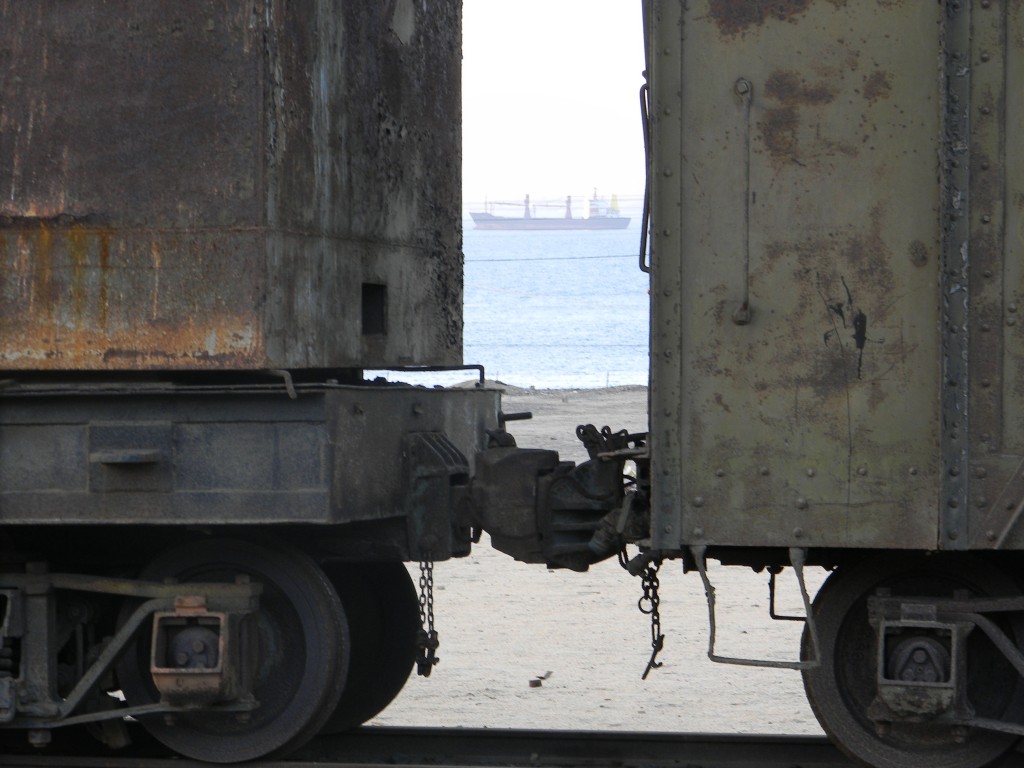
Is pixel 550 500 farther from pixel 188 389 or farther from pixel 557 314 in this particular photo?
pixel 557 314

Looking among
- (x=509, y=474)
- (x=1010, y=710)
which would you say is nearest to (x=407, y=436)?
(x=509, y=474)

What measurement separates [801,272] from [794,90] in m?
0.58

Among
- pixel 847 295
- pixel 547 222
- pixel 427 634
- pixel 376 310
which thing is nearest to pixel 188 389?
pixel 376 310

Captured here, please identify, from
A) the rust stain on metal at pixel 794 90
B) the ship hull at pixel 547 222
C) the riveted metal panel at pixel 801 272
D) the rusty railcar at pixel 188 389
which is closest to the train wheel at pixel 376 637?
the rusty railcar at pixel 188 389

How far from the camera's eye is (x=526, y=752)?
5.98 m

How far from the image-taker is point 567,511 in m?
5.59

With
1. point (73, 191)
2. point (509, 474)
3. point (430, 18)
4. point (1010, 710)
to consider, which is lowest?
point (1010, 710)

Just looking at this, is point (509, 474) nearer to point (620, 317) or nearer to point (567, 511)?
point (567, 511)

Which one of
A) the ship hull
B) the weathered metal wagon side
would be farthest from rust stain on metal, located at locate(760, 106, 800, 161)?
the ship hull

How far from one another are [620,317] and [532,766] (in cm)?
8864

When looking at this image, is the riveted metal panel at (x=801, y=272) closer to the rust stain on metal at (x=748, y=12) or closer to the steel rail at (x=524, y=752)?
the rust stain on metal at (x=748, y=12)

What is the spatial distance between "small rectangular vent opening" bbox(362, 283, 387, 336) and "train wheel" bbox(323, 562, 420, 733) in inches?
39.1

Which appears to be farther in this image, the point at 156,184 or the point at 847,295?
the point at 156,184

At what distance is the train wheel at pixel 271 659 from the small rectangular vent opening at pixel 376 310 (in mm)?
1082
